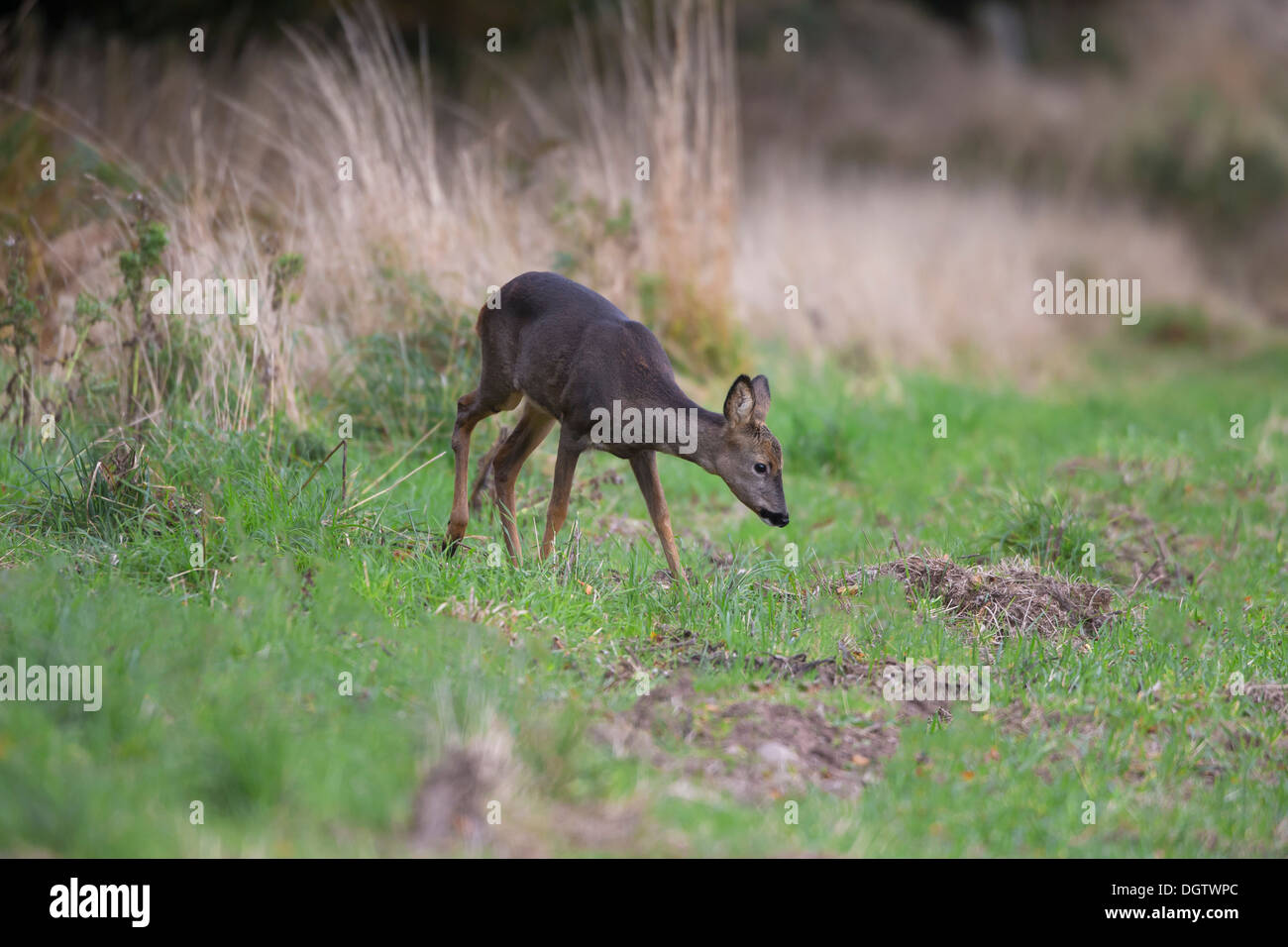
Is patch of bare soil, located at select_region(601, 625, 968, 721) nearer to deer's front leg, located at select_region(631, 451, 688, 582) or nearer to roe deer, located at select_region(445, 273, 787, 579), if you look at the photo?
roe deer, located at select_region(445, 273, 787, 579)

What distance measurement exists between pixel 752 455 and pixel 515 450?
128 centimetres

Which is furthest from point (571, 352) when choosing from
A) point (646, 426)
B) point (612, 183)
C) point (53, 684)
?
point (612, 183)

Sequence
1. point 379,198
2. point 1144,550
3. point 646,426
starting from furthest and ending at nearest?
point 379,198
point 1144,550
point 646,426

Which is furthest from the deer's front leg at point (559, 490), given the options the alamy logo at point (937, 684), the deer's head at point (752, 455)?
the alamy logo at point (937, 684)

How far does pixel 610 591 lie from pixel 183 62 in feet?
29.3

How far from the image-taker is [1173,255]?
20844 mm

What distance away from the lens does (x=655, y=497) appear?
6.07 metres

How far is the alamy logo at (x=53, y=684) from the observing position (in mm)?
4188

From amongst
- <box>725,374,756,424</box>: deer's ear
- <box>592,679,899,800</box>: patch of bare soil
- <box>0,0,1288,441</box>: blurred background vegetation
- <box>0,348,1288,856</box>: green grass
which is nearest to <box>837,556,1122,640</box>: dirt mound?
<box>0,348,1288,856</box>: green grass

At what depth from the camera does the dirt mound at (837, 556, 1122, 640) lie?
19.2ft

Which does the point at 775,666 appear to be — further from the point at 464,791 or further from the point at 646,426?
the point at 464,791

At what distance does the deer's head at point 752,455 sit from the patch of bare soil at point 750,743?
1127 mm

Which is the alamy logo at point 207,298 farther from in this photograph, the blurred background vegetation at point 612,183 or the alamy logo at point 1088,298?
the alamy logo at point 1088,298
